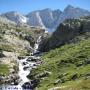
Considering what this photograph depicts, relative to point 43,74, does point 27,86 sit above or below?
below

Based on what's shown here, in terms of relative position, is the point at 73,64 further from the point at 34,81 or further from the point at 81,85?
the point at 81,85

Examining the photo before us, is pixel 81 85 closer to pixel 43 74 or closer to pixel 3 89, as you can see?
pixel 3 89

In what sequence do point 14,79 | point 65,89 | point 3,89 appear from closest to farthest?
point 65,89
point 3,89
point 14,79

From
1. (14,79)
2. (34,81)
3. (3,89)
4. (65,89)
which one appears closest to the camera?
(65,89)

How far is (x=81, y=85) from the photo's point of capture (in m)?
89.4

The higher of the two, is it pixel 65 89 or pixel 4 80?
pixel 65 89

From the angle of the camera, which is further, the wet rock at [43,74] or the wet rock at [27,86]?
the wet rock at [43,74]

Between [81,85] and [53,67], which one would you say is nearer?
[81,85]

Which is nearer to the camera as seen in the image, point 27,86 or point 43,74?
point 27,86

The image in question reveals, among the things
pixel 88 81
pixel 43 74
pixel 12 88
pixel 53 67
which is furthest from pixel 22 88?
pixel 88 81

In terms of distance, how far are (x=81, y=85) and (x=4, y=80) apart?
110m

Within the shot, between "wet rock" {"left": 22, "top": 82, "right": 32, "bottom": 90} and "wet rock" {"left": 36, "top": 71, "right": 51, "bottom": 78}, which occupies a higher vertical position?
"wet rock" {"left": 36, "top": 71, "right": 51, "bottom": 78}

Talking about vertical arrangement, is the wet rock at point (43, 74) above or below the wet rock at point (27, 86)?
above

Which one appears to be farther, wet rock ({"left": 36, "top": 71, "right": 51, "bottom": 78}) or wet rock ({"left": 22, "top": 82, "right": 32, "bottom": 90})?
wet rock ({"left": 36, "top": 71, "right": 51, "bottom": 78})
